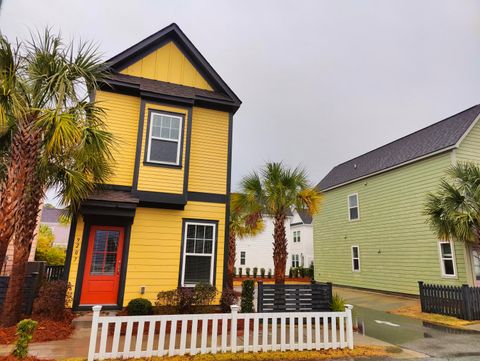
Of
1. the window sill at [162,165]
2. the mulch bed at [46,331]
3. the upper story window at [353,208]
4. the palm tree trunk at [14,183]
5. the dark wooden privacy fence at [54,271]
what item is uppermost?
the upper story window at [353,208]

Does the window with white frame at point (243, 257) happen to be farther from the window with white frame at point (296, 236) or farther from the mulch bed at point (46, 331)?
the mulch bed at point (46, 331)

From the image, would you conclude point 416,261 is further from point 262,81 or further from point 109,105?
point 262,81

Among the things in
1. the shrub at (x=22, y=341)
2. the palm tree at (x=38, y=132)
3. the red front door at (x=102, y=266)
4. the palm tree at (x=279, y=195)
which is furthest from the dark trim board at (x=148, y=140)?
the shrub at (x=22, y=341)

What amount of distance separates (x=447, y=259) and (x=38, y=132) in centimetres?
1570

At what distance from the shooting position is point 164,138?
30.5 feet

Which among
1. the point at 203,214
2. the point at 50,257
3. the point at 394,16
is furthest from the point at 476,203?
the point at 50,257

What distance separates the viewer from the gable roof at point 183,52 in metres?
9.78

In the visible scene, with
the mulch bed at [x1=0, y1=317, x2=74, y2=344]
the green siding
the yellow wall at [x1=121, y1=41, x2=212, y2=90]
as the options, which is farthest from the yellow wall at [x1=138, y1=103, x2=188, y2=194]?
the green siding

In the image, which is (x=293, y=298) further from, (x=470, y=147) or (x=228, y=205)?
(x=470, y=147)

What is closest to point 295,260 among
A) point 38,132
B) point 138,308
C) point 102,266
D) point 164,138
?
point 164,138

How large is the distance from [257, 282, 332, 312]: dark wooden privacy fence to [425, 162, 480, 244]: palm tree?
550 centimetres

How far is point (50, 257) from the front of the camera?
16.7m

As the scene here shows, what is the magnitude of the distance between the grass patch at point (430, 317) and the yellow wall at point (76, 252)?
10723 millimetres

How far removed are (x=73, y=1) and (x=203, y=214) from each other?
Answer: 26.1ft
